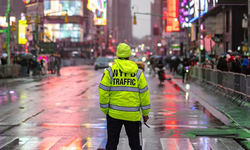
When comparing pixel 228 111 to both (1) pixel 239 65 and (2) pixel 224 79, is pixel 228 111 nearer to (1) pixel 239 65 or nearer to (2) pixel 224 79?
(2) pixel 224 79

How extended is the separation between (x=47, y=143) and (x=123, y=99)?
335 centimetres

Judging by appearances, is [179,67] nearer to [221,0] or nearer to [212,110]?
[221,0]

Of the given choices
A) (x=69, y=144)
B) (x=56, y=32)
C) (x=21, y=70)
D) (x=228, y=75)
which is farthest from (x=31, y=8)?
(x=69, y=144)

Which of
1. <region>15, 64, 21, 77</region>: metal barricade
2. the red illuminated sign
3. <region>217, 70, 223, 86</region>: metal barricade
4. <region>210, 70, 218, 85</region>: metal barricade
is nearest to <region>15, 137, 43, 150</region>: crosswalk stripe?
<region>217, 70, 223, 86</region>: metal barricade

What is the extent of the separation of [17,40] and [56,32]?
169ft

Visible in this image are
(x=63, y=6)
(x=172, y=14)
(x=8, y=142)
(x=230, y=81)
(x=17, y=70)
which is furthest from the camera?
(x=63, y=6)

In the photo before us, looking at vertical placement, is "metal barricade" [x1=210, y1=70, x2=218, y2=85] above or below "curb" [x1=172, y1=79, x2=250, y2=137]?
above

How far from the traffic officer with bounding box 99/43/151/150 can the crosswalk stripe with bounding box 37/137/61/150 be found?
2.70 m

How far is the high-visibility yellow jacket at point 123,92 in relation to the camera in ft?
19.6

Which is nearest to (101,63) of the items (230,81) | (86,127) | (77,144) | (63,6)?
(230,81)

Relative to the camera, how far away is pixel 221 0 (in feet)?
127

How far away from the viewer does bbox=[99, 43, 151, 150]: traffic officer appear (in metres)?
5.98

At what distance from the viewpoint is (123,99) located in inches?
235

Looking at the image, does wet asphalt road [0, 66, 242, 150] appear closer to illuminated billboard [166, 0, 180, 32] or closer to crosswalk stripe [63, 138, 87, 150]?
crosswalk stripe [63, 138, 87, 150]
